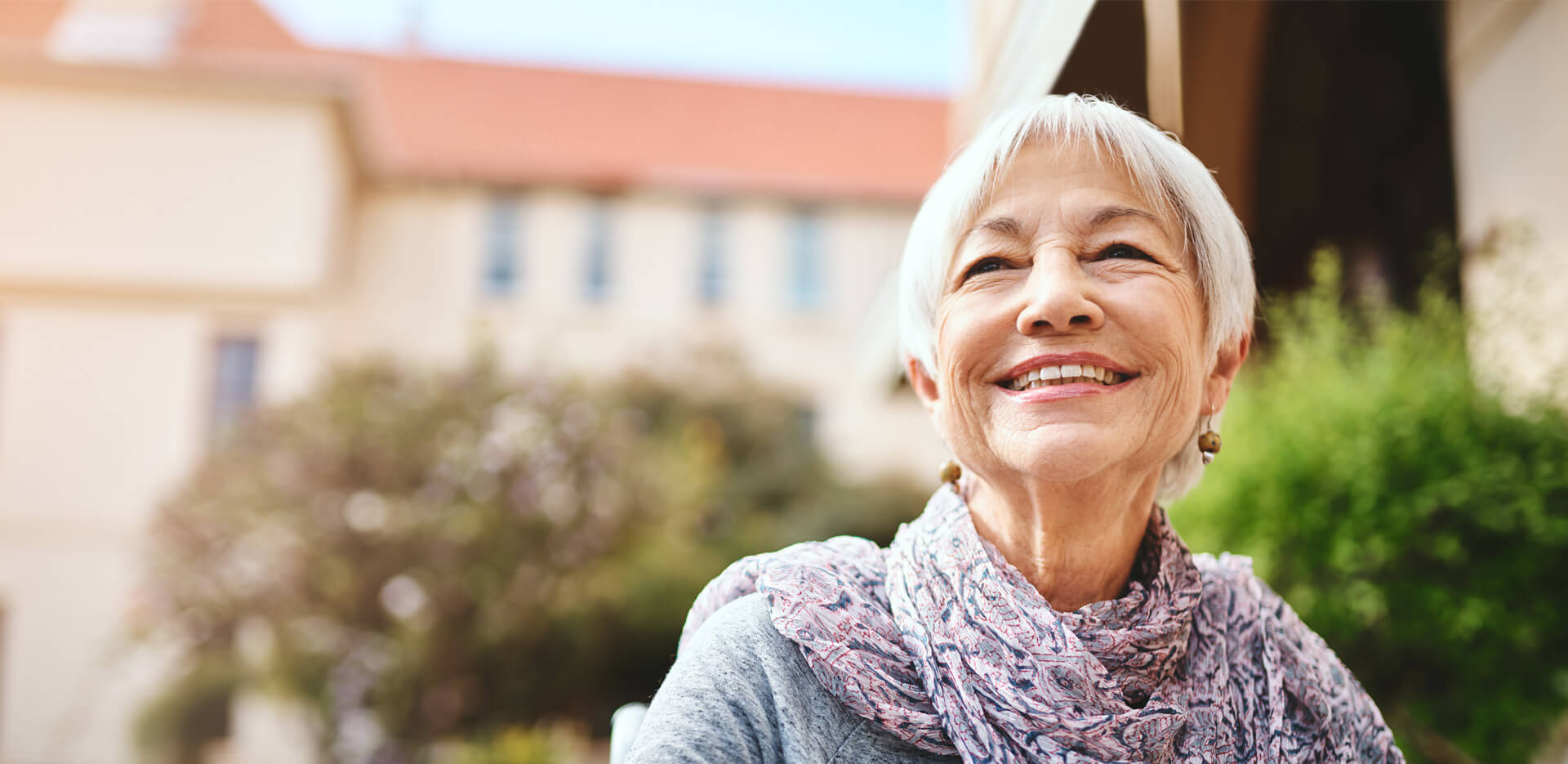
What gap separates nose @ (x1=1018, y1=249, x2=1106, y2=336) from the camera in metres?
1.16

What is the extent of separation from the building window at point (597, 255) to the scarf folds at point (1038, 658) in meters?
19.1

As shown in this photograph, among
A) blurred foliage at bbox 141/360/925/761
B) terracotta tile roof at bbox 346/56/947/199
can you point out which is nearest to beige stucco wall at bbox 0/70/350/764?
terracotta tile roof at bbox 346/56/947/199

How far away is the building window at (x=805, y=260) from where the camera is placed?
2058 cm

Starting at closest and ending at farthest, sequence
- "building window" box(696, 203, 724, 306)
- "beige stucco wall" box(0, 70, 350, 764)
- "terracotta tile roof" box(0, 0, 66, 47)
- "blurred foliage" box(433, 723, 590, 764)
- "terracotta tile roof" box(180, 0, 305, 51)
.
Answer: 1. "blurred foliage" box(433, 723, 590, 764)
2. "beige stucco wall" box(0, 70, 350, 764)
3. "terracotta tile roof" box(0, 0, 66, 47)
4. "terracotta tile roof" box(180, 0, 305, 51)
5. "building window" box(696, 203, 724, 306)

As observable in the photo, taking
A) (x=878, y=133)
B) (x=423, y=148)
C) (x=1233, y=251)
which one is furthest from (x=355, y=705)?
(x=878, y=133)

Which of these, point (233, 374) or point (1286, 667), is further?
point (233, 374)

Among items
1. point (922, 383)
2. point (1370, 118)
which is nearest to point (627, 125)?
point (1370, 118)

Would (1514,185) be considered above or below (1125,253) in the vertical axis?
above

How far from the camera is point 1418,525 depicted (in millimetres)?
2682

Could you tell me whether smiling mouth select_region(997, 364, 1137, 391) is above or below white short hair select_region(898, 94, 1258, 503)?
below

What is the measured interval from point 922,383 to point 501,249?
19.5 meters

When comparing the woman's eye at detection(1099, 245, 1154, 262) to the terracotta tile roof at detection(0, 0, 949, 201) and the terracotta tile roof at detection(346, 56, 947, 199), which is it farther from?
the terracotta tile roof at detection(346, 56, 947, 199)

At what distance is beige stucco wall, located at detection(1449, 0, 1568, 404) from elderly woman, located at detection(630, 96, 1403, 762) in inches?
71.8

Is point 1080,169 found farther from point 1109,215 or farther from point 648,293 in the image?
point 648,293
